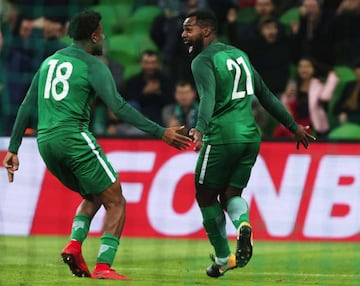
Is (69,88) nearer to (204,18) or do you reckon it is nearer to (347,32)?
(204,18)

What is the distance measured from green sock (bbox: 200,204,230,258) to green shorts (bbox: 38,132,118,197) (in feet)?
3.07

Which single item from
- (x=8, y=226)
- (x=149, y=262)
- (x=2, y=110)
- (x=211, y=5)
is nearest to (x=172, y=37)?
(x=211, y=5)

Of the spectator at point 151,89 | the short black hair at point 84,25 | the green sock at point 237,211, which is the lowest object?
the spectator at point 151,89

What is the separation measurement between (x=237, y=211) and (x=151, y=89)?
6.14m

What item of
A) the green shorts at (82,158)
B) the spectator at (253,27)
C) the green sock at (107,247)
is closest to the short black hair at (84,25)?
the green shorts at (82,158)

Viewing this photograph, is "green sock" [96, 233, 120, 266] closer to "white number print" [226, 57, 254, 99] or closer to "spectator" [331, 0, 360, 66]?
"white number print" [226, 57, 254, 99]

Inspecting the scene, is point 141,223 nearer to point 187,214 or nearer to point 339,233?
point 187,214

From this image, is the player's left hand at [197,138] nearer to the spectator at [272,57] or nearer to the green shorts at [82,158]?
the green shorts at [82,158]

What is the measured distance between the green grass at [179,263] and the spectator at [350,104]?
196cm

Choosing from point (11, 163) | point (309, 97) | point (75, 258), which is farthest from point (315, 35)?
point (75, 258)

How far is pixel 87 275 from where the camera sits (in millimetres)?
8734

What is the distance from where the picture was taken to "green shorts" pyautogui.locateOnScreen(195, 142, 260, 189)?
9.08 meters

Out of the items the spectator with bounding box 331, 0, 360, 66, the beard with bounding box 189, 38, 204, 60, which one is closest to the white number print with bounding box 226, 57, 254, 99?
the beard with bounding box 189, 38, 204, 60

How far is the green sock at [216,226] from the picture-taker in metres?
9.23
